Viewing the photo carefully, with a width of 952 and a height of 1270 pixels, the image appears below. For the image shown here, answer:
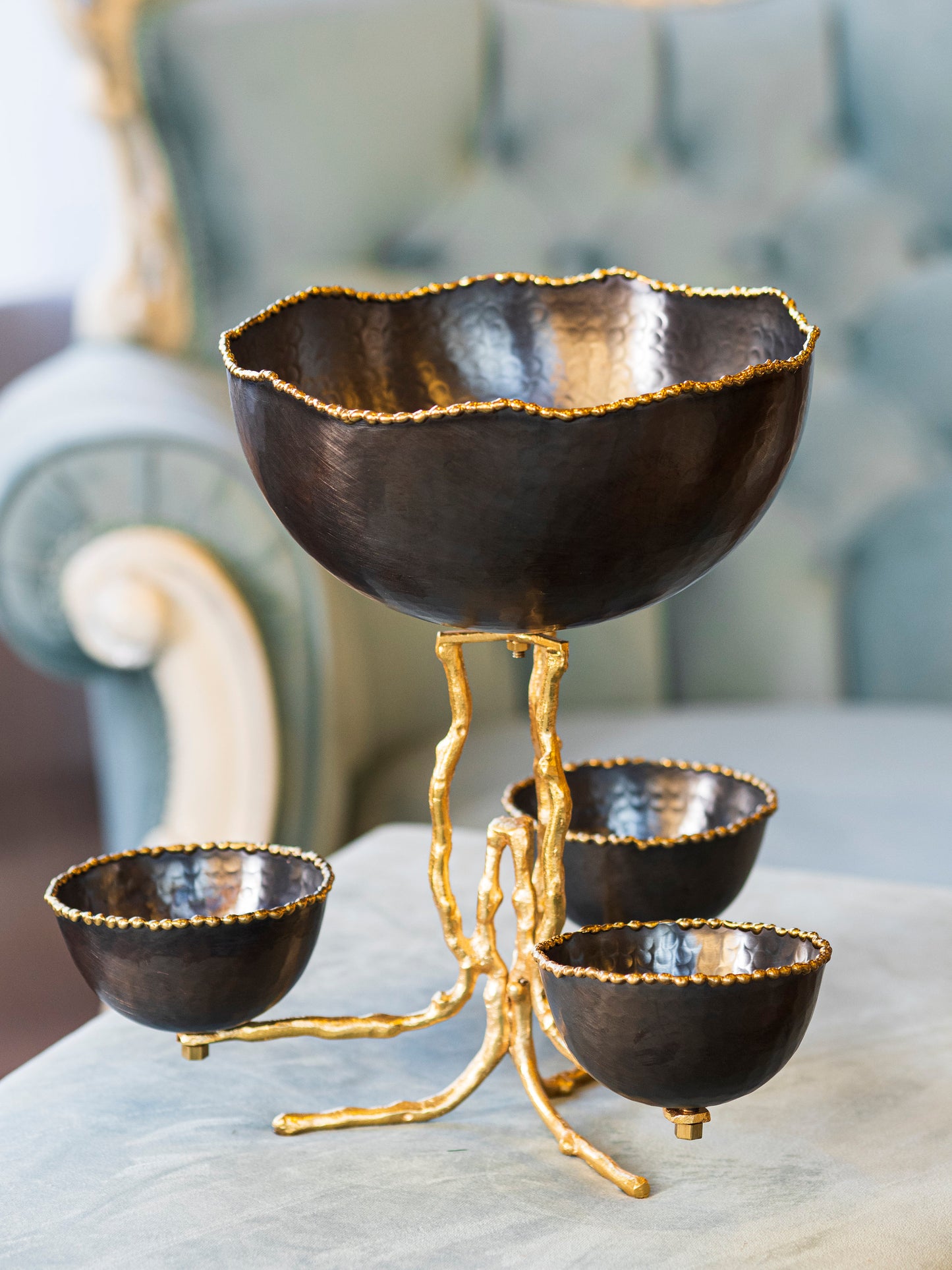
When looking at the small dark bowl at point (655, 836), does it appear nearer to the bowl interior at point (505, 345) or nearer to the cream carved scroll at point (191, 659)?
the bowl interior at point (505, 345)

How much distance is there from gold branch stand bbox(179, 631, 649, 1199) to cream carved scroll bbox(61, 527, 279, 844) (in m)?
0.59

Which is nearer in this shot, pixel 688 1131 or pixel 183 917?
pixel 688 1131

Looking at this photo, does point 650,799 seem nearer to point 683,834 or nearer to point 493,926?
point 683,834

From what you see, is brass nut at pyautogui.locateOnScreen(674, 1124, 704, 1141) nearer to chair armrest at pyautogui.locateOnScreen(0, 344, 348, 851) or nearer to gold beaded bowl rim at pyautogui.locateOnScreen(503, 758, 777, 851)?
gold beaded bowl rim at pyautogui.locateOnScreen(503, 758, 777, 851)

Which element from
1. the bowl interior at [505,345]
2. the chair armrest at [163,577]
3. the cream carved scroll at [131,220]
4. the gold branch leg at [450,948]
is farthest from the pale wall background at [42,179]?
the gold branch leg at [450,948]

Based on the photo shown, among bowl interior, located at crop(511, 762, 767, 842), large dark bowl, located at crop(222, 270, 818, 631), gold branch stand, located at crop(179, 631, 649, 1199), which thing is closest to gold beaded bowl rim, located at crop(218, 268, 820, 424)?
large dark bowl, located at crop(222, 270, 818, 631)

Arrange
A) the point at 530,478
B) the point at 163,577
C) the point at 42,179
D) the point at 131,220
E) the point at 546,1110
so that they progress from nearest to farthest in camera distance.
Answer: the point at 530,478 → the point at 546,1110 → the point at 163,577 → the point at 131,220 → the point at 42,179

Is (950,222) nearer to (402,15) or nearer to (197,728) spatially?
(402,15)

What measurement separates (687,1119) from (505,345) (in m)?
0.35

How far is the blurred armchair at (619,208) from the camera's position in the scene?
1511mm

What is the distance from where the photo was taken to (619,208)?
5.22ft

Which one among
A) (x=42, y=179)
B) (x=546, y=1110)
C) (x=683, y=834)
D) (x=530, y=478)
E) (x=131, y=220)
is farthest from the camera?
(x=42, y=179)

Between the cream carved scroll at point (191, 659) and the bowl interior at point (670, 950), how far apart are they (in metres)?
0.68

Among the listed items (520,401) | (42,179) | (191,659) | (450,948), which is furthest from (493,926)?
(42,179)
